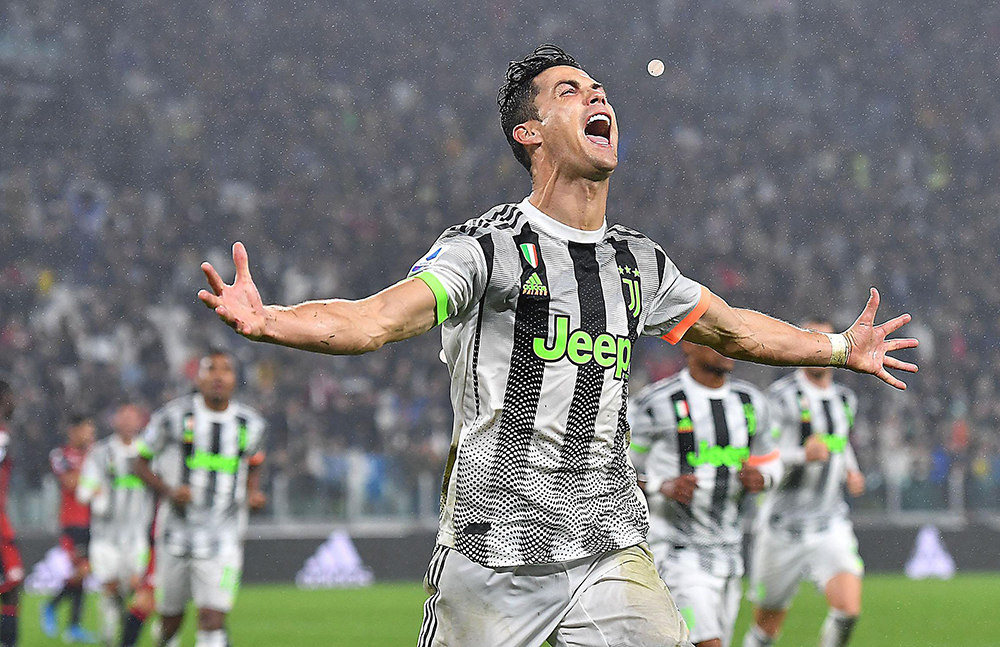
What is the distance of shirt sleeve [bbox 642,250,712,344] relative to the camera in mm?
3984

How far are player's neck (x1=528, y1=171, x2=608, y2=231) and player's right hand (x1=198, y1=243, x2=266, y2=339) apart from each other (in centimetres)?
107

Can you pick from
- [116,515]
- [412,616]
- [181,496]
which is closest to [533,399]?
[181,496]

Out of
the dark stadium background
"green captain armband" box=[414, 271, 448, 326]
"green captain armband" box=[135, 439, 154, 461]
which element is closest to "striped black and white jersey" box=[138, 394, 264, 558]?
"green captain armband" box=[135, 439, 154, 461]

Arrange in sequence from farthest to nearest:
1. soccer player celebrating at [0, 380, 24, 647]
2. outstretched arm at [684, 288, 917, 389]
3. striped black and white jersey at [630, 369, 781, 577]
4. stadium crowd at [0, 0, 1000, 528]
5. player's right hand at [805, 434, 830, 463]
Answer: stadium crowd at [0, 0, 1000, 528]
soccer player celebrating at [0, 380, 24, 647]
player's right hand at [805, 434, 830, 463]
striped black and white jersey at [630, 369, 781, 577]
outstretched arm at [684, 288, 917, 389]

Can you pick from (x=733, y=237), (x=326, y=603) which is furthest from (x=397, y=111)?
(x=326, y=603)

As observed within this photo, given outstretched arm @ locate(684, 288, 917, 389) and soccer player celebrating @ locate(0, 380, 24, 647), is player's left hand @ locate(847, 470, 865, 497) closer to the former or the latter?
outstretched arm @ locate(684, 288, 917, 389)

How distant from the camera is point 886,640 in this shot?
12.0 m

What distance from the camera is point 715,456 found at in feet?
23.9

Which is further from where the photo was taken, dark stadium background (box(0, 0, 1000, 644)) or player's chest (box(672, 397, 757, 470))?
dark stadium background (box(0, 0, 1000, 644))

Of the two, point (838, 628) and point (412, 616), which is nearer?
point (838, 628)

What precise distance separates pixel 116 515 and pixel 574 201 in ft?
32.2

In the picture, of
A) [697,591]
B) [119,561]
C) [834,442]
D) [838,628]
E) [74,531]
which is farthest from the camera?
[74,531]

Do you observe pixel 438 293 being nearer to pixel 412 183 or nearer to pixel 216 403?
pixel 216 403

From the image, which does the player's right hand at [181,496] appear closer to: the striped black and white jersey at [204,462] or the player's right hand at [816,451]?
the striped black and white jersey at [204,462]
